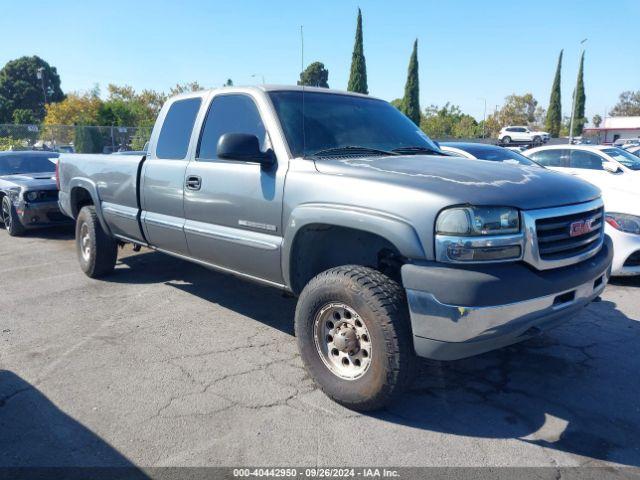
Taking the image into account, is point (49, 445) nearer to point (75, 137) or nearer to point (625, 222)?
point (625, 222)

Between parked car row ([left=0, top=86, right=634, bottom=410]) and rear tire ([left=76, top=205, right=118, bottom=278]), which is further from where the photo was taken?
rear tire ([left=76, top=205, right=118, bottom=278])

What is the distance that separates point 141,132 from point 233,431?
A: 28.0 metres

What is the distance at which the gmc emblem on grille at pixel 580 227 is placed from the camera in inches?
122

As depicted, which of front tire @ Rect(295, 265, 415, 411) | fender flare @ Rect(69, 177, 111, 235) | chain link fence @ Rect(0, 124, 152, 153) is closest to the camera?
front tire @ Rect(295, 265, 415, 411)

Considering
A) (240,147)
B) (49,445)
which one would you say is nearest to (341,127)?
(240,147)

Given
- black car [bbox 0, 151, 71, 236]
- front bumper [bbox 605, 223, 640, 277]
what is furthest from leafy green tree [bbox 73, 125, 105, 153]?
front bumper [bbox 605, 223, 640, 277]

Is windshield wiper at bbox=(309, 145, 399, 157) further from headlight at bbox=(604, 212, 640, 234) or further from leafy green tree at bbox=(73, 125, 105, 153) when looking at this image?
leafy green tree at bbox=(73, 125, 105, 153)

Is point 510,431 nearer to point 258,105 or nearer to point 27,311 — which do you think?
point 258,105

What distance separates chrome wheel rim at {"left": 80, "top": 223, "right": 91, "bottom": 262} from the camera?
6.16m

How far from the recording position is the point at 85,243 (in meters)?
6.31

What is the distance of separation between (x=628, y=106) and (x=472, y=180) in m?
110

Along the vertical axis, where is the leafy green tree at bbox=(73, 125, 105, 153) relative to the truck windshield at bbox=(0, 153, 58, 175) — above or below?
above

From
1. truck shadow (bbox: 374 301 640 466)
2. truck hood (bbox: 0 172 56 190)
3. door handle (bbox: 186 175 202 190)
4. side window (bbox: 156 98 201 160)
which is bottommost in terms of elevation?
truck shadow (bbox: 374 301 640 466)

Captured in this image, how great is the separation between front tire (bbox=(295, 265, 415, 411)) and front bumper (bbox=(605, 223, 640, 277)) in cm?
395
